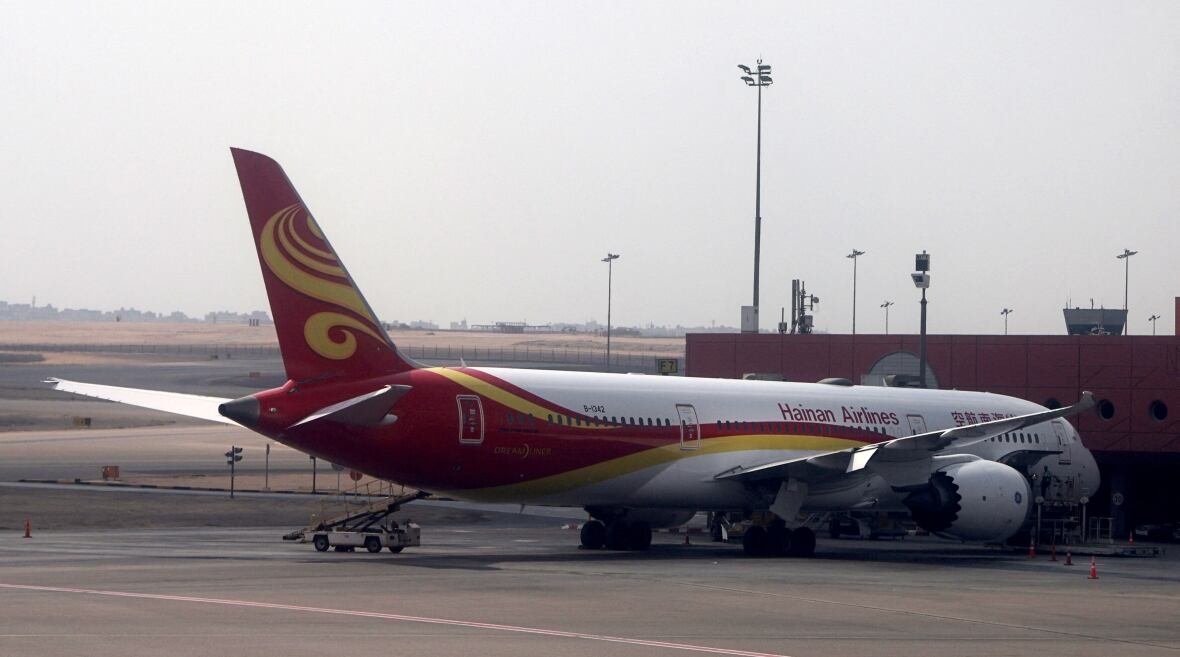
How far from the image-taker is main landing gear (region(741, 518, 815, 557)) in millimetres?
32812

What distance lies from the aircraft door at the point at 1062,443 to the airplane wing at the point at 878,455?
27.3 ft

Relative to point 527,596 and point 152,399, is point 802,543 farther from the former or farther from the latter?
point 152,399

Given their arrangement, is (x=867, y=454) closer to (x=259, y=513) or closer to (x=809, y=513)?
(x=809, y=513)

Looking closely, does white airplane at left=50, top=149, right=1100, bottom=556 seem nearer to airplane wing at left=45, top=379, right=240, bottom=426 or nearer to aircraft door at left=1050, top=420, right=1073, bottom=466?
airplane wing at left=45, top=379, right=240, bottom=426

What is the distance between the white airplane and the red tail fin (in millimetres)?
25

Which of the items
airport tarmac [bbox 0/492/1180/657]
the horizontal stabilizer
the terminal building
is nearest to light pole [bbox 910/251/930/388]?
the terminal building

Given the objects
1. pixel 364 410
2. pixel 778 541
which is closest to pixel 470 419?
pixel 364 410

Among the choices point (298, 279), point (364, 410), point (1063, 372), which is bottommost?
point (364, 410)

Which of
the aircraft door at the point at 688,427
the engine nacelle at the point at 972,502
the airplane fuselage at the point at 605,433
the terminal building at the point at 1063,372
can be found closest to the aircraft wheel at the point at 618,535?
the airplane fuselage at the point at 605,433

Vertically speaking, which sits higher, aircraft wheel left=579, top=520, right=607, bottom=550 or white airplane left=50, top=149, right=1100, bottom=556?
white airplane left=50, top=149, right=1100, bottom=556

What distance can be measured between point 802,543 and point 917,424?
580cm

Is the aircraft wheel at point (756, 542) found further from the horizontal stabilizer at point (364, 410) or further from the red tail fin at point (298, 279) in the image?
the red tail fin at point (298, 279)

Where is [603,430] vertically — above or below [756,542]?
above

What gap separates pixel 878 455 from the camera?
32.2 metres
